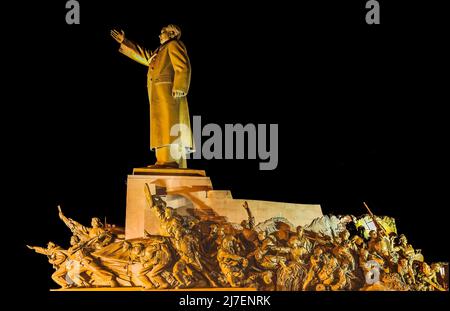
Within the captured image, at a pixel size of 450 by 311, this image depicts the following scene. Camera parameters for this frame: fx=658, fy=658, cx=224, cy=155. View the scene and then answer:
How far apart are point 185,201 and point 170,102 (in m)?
2.45

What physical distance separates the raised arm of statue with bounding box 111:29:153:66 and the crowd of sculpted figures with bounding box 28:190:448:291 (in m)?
4.16

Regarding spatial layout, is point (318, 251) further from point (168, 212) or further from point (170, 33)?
point (170, 33)

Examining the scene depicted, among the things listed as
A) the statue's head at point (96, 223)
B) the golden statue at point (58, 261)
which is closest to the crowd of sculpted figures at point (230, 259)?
the golden statue at point (58, 261)

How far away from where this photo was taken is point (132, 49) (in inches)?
649

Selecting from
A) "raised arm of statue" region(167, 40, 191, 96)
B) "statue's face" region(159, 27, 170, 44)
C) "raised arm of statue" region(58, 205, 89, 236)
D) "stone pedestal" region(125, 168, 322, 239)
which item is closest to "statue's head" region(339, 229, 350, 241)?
"stone pedestal" region(125, 168, 322, 239)

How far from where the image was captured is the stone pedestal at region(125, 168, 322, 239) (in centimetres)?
1409

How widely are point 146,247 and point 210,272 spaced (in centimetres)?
140

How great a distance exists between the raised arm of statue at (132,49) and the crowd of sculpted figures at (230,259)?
416cm

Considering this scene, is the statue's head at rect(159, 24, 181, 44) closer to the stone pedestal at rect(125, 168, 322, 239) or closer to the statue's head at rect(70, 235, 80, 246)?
the stone pedestal at rect(125, 168, 322, 239)

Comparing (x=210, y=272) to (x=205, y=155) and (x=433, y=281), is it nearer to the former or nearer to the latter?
(x=205, y=155)

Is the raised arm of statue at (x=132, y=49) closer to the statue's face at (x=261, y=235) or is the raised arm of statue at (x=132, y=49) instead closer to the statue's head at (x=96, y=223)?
the statue's head at (x=96, y=223)

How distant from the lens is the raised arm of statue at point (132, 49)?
16384mm

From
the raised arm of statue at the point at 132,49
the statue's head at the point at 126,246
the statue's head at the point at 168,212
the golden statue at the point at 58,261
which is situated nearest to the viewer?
the statue's head at the point at 168,212

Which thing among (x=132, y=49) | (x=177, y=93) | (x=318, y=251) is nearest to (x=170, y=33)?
(x=132, y=49)
